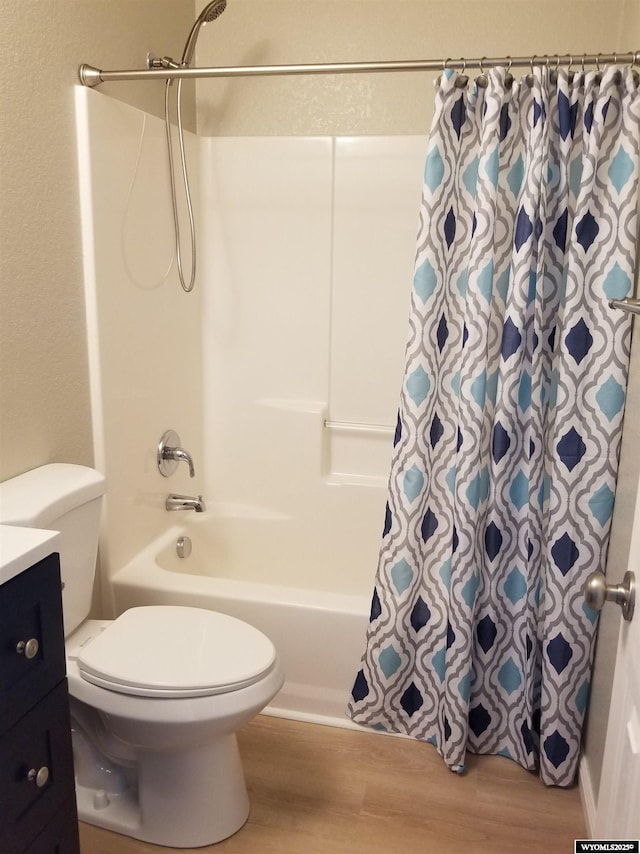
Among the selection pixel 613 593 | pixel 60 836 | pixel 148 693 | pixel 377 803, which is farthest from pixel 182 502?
pixel 613 593

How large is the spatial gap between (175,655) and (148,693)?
118mm

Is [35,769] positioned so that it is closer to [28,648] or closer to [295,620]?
[28,648]

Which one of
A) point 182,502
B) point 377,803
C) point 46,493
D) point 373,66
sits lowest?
point 377,803

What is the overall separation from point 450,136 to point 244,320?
117 centimetres

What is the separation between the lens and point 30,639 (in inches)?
49.8

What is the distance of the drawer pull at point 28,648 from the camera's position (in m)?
1.24

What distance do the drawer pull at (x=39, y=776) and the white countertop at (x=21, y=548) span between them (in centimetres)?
36

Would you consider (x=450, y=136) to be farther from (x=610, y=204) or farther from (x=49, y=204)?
(x=49, y=204)

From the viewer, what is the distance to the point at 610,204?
1.78 metres

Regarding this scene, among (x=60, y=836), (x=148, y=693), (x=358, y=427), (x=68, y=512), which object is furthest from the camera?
(x=358, y=427)

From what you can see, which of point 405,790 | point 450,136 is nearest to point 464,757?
point 405,790

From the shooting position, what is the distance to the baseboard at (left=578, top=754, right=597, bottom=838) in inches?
72.1

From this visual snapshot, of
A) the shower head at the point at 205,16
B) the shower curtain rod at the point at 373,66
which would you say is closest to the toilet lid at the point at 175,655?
the shower curtain rod at the point at 373,66

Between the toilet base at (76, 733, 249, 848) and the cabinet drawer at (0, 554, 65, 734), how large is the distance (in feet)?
1.84
